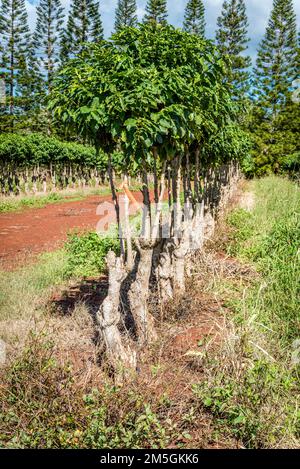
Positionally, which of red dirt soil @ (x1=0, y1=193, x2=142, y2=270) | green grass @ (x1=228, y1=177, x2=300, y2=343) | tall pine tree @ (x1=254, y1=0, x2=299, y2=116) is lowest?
red dirt soil @ (x1=0, y1=193, x2=142, y2=270)

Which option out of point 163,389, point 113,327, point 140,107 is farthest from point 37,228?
point 163,389

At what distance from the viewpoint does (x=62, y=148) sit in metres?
20.8

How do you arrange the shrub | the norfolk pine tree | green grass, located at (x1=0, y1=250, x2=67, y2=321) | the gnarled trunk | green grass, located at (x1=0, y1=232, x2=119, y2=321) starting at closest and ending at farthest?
the gnarled trunk < green grass, located at (x1=0, y1=250, x2=67, y2=321) < green grass, located at (x1=0, y1=232, x2=119, y2=321) < the shrub < the norfolk pine tree

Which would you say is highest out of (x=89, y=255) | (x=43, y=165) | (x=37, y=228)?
(x=43, y=165)

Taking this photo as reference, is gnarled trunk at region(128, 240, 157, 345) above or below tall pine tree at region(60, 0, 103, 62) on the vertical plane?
below

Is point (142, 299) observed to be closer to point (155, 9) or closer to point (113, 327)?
point (113, 327)

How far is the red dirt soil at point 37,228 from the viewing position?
7.30m

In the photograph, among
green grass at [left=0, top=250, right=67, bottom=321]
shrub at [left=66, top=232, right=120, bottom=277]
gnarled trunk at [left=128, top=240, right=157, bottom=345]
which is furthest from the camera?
shrub at [left=66, top=232, right=120, bottom=277]

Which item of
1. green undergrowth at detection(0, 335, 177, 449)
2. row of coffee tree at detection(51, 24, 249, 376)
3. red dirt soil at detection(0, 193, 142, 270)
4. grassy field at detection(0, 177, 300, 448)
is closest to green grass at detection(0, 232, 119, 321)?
grassy field at detection(0, 177, 300, 448)

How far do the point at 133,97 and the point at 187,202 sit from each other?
2.32 m

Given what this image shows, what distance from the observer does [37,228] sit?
10.3 m

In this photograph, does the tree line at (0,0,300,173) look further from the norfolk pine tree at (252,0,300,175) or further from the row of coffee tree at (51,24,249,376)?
the row of coffee tree at (51,24,249,376)

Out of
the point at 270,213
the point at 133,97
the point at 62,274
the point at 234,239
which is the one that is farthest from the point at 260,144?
the point at 133,97

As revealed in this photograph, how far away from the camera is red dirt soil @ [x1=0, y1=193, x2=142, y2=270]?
7302mm
